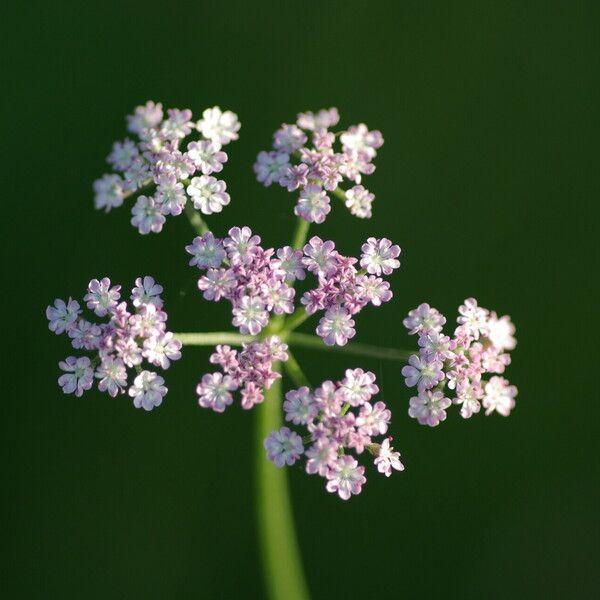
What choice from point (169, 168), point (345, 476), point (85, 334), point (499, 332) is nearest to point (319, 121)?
point (169, 168)

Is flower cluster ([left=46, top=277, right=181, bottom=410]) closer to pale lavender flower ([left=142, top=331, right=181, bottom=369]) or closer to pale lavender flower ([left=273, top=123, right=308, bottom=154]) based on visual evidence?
pale lavender flower ([left=142, top=331, right=181, bottom=369])

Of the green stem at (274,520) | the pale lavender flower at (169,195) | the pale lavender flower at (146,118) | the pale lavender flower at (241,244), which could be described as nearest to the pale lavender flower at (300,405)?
the green stem at (274,520)

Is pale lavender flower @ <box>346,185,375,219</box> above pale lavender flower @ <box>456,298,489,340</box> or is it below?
above

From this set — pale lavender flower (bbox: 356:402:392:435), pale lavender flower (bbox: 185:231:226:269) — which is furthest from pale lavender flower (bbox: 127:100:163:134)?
pale lavender flower (bbox: 356:402:392:435)

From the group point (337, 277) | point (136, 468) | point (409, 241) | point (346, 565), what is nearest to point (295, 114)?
point (409, 241)

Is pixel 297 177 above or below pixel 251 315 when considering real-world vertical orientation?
above

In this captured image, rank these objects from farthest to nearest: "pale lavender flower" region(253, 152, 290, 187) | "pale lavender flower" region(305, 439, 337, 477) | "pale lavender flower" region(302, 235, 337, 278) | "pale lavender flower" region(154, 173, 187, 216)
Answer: "pale lavender flower" region(253, 152, 290, 187) → "pale lavender flower" region(154, 173, 187, 216) → "pale lavender flower" region(302, 235, 337, 278) → "pale lavender flower" region(305, 439, 337, 477)

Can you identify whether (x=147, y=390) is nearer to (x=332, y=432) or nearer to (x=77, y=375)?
(x=77, y=375)
